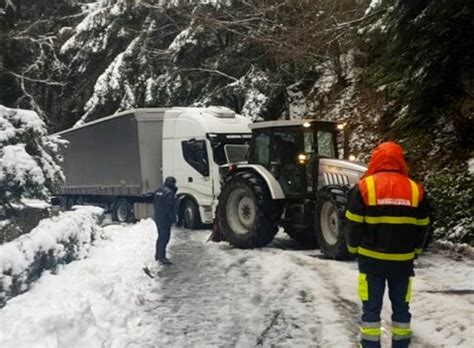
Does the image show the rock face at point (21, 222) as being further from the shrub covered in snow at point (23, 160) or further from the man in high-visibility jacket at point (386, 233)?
the man in high-visibility jacket at point (386, 233)

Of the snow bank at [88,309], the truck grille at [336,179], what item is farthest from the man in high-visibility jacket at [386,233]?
the truck grille at [336,179]

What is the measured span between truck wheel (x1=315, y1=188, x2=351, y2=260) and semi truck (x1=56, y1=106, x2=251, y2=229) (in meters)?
4.68

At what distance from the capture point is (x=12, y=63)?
34.1 metres

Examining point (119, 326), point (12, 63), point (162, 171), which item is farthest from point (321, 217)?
point (12, 63)

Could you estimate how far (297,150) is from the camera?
469 inches

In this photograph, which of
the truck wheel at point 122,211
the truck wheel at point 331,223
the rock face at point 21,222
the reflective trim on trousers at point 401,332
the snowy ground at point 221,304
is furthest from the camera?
the truck wheel at point 122,211

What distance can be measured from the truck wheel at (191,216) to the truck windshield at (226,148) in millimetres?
1550

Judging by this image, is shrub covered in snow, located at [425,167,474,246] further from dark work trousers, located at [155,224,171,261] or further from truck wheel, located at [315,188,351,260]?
dark work trousers, located at [155,224,171,261]

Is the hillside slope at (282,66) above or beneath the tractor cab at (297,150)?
above

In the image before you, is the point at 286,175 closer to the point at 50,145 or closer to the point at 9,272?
the point at 50,145

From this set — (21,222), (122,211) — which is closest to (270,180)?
(21,222)

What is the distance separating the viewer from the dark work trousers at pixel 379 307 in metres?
5.06

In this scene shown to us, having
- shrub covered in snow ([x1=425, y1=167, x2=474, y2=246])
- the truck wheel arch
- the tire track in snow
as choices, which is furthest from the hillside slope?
the truck wheel arch

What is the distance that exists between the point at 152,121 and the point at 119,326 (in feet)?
41.2
